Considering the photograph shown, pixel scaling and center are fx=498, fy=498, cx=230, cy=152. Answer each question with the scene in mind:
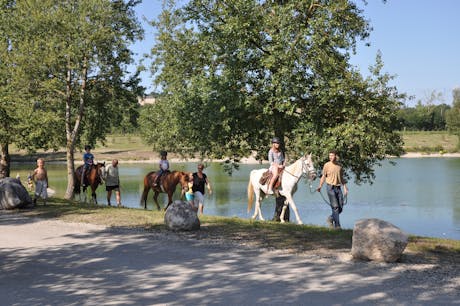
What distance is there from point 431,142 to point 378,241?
105463 mm

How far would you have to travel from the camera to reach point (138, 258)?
444 inches

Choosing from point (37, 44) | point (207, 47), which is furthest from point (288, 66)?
point (37, 44)

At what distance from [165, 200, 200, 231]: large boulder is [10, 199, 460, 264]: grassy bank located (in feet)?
0.83

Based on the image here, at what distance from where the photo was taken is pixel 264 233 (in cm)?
1412

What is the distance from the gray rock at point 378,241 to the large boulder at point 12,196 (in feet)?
47.0

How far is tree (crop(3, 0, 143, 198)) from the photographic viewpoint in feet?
81.4

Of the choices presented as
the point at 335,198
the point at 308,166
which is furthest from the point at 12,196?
the point at 335,198

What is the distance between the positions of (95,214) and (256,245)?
26.1 ft

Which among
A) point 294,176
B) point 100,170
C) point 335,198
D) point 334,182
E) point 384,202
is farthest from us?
point 384,202

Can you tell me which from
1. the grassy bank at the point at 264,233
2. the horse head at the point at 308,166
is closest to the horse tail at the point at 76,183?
the grassy bank at the point at 264,233

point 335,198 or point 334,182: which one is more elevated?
point 334,182

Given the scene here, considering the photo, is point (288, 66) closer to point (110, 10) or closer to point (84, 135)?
point (110, 10)

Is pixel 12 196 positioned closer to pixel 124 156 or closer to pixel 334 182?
pixel 334 182

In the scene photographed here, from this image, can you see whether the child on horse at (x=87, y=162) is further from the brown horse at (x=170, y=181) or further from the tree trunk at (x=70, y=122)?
the brown horse at (x=170, y=181)
